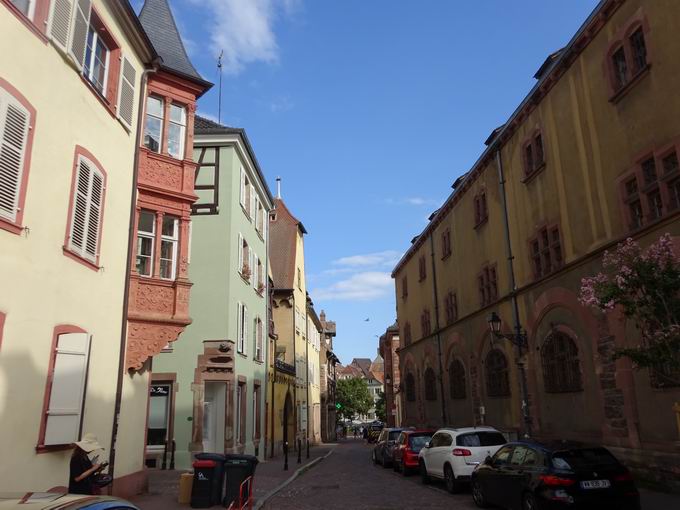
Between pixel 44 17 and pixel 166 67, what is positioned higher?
pixel 166 67

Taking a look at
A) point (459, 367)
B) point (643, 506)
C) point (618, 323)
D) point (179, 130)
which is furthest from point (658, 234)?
point (459, 367)

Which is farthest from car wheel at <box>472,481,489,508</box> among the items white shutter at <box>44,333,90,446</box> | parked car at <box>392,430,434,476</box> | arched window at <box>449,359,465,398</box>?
arched window at <box>449,359,465,398</box>

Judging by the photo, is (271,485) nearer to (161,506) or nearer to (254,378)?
(161,506)

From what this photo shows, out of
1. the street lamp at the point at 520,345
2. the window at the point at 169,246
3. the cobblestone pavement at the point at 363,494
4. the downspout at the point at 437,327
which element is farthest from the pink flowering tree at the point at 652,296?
the downspout at the point at 437,327

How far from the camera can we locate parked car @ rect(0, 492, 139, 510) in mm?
3860

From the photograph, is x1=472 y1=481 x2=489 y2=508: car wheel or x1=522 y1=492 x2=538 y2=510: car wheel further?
x1=472 y1=481 x2=489 y2=508: car wheel

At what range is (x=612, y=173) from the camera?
1493 centimetres

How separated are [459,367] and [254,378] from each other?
32.2ft

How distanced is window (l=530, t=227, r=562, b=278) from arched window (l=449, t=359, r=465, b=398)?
9.16 meters

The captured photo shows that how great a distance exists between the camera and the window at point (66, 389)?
9.87 metres

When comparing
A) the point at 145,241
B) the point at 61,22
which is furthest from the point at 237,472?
the point at 61,22

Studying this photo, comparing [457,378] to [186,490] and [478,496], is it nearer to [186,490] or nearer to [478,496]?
[478,496]

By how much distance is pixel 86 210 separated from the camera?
37.1 feet

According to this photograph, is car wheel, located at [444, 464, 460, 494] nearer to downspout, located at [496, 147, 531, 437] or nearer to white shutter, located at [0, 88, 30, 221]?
downspout, located at [496, 147, 531, 437]
